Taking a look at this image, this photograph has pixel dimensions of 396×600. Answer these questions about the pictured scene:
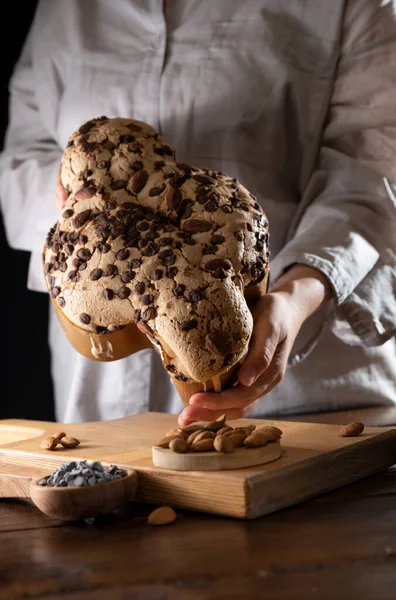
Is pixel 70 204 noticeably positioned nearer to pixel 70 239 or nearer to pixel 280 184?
pixel 70 239

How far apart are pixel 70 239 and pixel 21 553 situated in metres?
0.40

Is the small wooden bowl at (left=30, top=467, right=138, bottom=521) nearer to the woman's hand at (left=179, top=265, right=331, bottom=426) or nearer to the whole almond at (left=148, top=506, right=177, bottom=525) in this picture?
the whole almond at (left=148, top=506, right=177, bottom=525)

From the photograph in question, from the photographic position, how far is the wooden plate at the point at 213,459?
0.93m

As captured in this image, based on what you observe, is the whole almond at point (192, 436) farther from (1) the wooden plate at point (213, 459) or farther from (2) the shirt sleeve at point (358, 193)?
(2) the shirt sleeve at point (358, 193)

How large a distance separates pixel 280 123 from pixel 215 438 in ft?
2.31

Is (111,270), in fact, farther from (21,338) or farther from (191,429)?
(21,338)

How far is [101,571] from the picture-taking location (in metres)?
0.71

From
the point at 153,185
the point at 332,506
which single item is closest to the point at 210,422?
the point at 332,506

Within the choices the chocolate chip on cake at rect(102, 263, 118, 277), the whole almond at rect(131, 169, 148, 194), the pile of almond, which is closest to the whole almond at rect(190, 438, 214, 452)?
the pile of almond

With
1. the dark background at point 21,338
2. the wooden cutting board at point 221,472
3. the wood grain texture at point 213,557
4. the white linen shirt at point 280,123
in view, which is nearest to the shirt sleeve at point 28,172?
the white linen shirt at point 280,123

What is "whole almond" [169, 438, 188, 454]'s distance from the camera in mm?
950

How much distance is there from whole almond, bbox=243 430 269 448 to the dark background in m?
1.20

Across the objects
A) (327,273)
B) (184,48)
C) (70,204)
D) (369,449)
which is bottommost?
(369,449)

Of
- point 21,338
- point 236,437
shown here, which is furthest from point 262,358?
point 21,338
